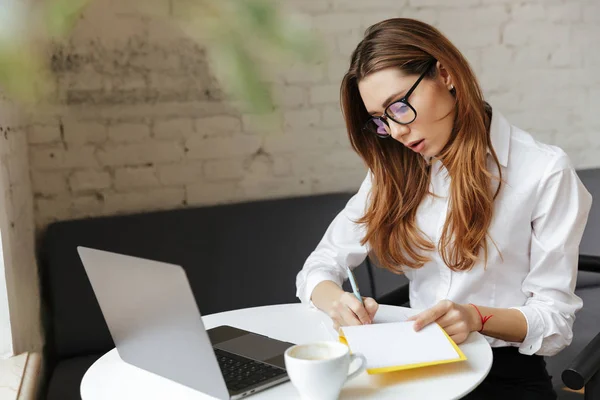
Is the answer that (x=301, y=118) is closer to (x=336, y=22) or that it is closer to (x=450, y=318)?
(x=336, y=22)

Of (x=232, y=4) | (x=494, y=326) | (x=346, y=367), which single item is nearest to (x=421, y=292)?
(x=494, y=326)

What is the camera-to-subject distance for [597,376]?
149cm

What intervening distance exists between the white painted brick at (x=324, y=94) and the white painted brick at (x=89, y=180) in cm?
76

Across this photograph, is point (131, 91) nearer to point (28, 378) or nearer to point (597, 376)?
point (28, 378)

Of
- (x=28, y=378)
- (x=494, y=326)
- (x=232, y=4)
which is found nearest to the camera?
(x=232, y=4)

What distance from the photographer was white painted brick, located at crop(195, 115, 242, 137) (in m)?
2.41

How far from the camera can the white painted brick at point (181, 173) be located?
2.40 m

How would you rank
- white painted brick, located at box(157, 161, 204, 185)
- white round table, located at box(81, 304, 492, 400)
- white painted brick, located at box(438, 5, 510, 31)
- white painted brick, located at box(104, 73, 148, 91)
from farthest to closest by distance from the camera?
white painted brick, located at box(438, 5, 510, 31) → white painted brick, located at box(157, 161, 204, 185) → white painted brick, located at box(104, 73, 148, 91) → white round table, located at box(81, 304, 492, 400)

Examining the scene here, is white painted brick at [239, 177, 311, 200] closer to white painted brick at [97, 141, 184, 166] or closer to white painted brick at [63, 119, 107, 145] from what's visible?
white painted brick at [97, 141, 184, 166]

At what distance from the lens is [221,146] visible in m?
2.45

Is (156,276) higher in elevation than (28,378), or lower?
higher

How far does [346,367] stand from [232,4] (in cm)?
73

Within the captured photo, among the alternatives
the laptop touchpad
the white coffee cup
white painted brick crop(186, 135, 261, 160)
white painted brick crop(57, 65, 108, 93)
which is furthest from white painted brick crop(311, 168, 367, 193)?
the white coffee cup

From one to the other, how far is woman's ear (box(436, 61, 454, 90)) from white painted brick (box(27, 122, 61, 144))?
4.21 feet
